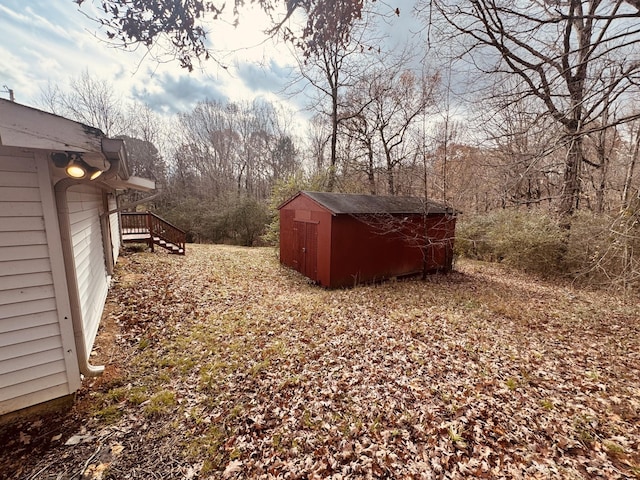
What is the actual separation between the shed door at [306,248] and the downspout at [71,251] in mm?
6909

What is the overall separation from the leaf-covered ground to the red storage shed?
272 cm

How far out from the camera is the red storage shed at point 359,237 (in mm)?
8906

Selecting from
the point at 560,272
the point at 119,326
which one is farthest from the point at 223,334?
the point at 560,272

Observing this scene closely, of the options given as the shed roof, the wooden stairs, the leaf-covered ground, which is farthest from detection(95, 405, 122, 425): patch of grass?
the wooden stairs

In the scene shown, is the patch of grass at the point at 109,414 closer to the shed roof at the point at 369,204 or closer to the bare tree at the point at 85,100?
the shed roof at the point at 369,204

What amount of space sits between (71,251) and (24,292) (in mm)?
589

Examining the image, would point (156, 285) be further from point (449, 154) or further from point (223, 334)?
point (449, 154)

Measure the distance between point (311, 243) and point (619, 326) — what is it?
831 cm

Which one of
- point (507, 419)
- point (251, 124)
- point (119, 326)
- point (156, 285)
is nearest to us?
point (507, 419)

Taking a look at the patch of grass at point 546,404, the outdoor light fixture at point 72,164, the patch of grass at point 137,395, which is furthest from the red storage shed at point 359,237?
the outdoor light fixture at point 72,164

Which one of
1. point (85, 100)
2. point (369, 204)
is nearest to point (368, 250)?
point (369, 204)

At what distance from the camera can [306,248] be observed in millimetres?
10203

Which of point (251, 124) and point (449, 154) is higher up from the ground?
point (251, 124)

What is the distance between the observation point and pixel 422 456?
2.60 metres
